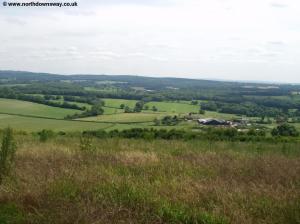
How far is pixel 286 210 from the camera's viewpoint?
5.30 meters

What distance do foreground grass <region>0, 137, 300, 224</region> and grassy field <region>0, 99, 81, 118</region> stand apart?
59.7 meters

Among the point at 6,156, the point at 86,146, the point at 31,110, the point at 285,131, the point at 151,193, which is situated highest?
the point at 6,156

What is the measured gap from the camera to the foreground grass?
525 centimetres

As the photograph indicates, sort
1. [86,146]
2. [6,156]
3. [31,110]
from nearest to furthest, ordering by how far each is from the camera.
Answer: [6,156] < [86,146] < [31,110]

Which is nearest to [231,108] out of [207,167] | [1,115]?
[1,115]

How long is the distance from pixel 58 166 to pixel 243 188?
4.06m

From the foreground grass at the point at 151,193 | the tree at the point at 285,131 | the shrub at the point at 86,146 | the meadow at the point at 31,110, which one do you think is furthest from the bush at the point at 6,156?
the meadow at the point at 31,110

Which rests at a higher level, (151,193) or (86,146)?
(151,193)

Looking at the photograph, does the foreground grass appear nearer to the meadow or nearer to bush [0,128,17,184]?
bush [0,128,17,184]

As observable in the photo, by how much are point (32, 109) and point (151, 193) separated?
68.5 metres

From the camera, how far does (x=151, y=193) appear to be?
619 centimetres

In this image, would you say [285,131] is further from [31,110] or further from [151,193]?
[31,110]

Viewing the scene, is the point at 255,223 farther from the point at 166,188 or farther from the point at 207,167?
the point at 207,167

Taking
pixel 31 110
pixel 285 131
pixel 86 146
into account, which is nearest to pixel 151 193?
pixel 86 146
